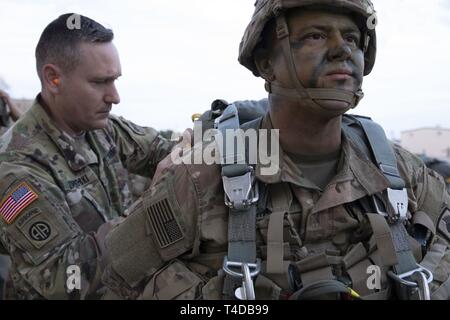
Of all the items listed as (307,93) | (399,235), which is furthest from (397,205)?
(307,93)

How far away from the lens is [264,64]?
7.41 ft

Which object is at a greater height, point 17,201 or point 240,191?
point 240,191

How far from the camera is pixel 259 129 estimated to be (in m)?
2.30

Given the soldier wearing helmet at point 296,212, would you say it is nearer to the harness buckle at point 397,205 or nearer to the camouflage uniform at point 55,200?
the harness buckle at point 397,205

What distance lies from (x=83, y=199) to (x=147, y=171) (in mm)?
868

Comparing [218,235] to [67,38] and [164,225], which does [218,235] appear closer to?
[164,225]

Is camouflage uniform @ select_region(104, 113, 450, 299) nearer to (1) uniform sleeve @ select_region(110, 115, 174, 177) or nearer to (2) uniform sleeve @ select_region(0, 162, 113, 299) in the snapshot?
(2) uniform sleeve @ select_region(0, 162, 113, 299)

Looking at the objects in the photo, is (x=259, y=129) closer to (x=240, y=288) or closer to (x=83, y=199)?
(x=240, y=288)

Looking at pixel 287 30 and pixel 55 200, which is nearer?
pixel 287 30

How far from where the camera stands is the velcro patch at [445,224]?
2.26 m

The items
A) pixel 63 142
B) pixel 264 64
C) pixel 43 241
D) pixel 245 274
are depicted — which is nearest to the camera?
pixel 245 274

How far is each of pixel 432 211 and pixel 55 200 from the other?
1791 millimetres

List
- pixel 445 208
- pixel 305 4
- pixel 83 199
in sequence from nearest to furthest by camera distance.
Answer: pixel 305 4 → pixel 445 208 → pixel 83 199

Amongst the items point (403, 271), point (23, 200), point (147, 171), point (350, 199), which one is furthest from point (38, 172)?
point (403, 271)
